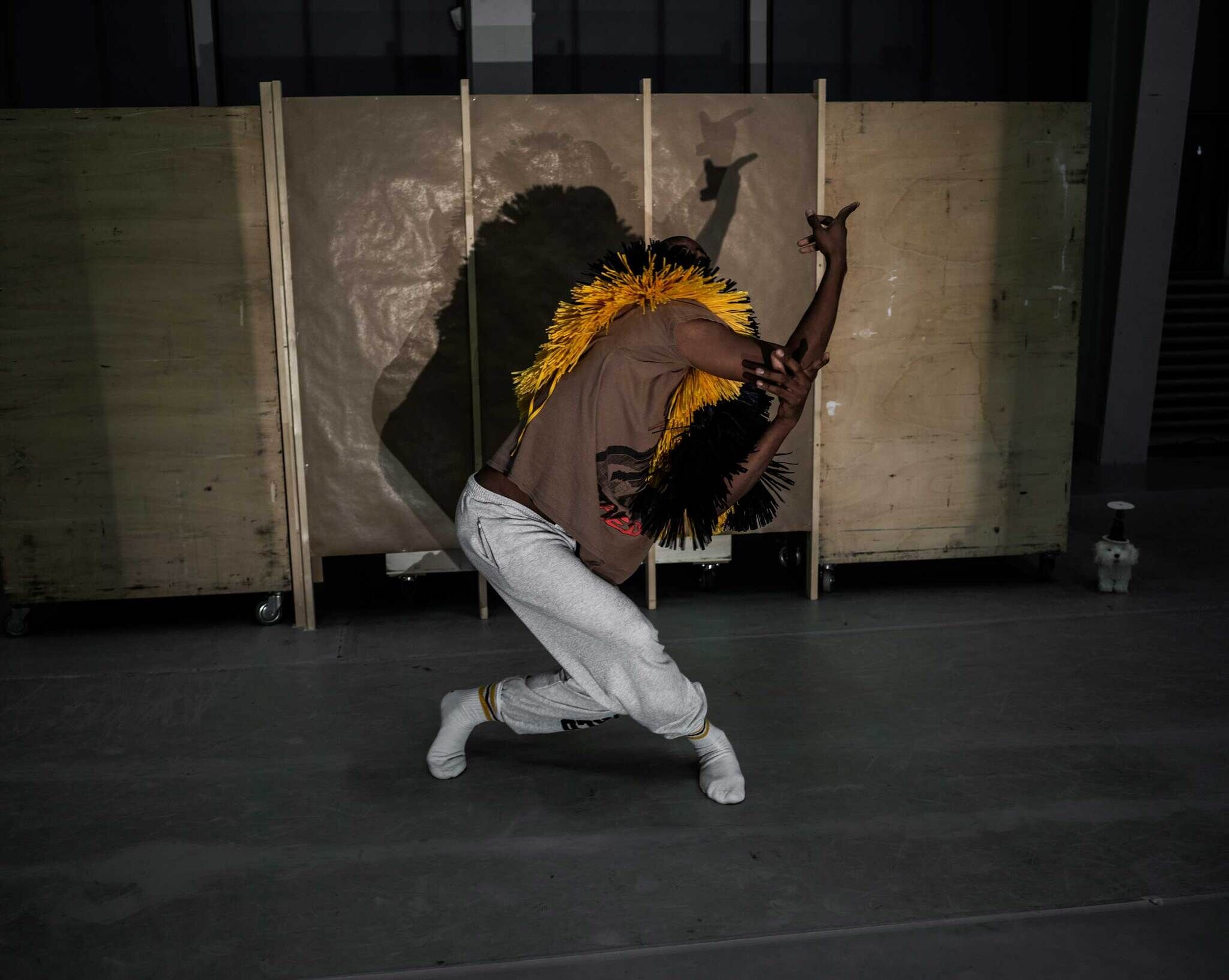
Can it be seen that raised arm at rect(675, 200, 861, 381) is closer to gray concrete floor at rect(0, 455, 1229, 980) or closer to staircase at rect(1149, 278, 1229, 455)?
gray concrete floor at rect(0, 455, 1229, 980)

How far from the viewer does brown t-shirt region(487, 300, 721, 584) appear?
2.43m

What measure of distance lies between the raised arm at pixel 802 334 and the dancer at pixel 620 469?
38mm

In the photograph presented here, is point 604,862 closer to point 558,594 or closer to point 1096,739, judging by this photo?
point 558,594

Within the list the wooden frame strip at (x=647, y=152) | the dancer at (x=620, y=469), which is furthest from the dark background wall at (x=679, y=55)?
the dancer at (x=620, y=469)

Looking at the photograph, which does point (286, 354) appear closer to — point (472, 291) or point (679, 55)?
point (472, 291)

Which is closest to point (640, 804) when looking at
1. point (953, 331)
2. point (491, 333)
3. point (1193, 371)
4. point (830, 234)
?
point (830, 234)

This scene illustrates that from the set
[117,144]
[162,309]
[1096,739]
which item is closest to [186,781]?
[162,309]

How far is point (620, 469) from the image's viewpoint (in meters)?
2.55

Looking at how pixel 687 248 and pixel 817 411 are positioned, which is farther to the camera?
pixel 817 411

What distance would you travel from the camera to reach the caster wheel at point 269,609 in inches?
169

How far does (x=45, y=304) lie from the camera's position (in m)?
4.00

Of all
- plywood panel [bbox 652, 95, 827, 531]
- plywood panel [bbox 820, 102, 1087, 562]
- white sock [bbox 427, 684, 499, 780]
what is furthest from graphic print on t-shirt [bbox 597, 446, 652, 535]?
plywood panel [bbox 820, 102, 1087, 562]

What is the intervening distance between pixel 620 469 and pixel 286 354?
1.99 m

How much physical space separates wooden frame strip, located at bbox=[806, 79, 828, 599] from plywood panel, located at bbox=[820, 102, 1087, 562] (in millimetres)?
39
